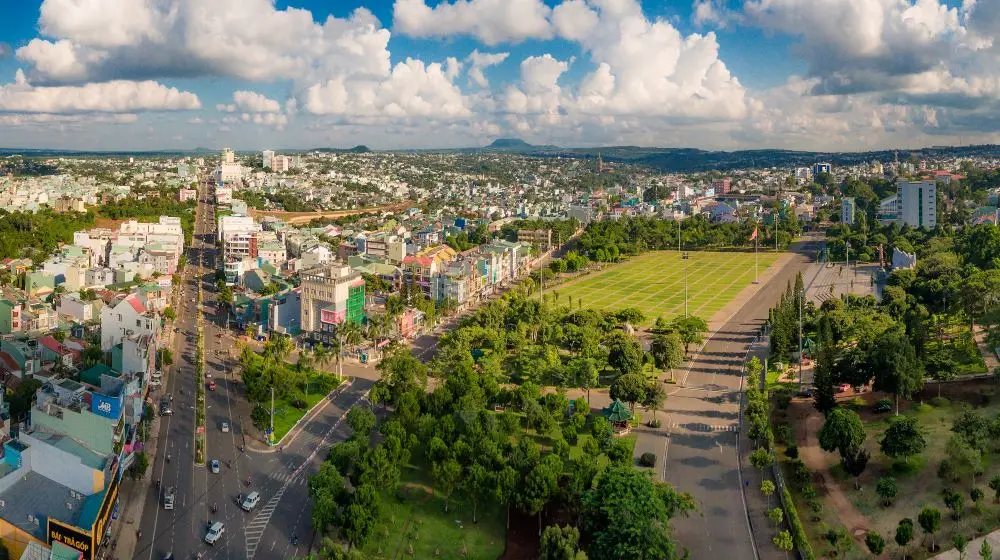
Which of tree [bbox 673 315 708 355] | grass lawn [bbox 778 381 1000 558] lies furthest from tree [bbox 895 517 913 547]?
tree [bbox 673 315 708 355]

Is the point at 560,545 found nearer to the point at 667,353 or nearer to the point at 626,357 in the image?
the point at 626,357

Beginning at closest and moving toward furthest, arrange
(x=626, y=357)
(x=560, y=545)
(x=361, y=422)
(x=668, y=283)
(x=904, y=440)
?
(x=560, y=545) → (x=904, y=440) → (x=361, y=422) → (x=626, y=357) → (x=668, y=283)

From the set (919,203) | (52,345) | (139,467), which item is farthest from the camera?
(919,203)

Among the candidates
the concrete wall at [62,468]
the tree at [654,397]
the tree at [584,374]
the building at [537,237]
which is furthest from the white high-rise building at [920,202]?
the concrete wall at [62,468]

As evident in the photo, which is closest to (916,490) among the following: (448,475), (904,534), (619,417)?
(904,534)

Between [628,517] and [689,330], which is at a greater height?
[689,330]

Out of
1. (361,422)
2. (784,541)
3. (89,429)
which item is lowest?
(784,541)

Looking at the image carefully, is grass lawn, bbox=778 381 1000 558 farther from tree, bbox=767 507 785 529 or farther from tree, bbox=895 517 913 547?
tree, bbox=767 507 785 529

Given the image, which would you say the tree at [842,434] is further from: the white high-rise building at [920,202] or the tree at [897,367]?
the white high-rise building at [920,202]
